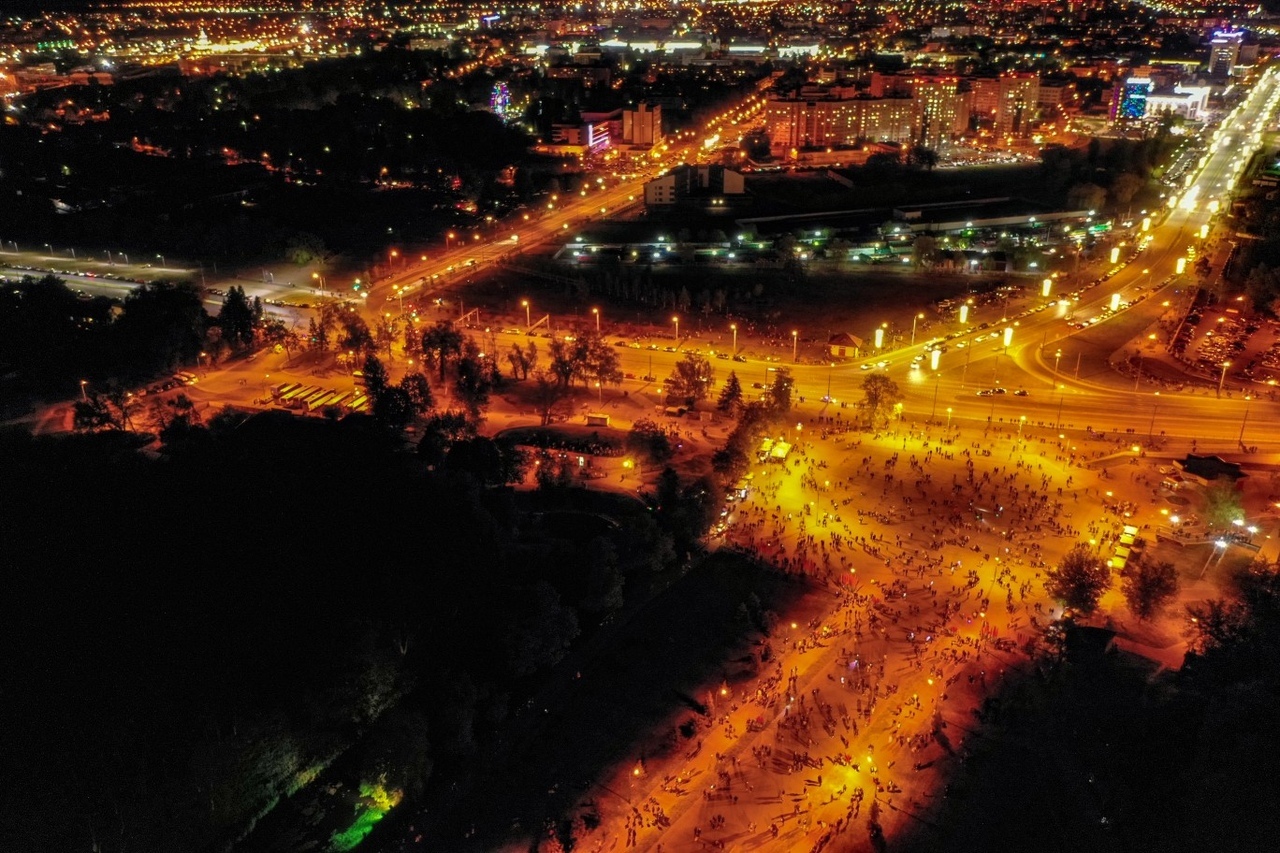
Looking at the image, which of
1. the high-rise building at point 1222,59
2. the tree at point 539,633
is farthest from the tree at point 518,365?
the high-rise building at point 1222,59

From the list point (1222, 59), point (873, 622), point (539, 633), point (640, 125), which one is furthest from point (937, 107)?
point (539, 633)

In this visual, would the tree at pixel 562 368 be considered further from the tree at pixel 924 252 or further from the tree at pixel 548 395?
the tree at pixel 924 252

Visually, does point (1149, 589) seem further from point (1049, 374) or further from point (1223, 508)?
point (1049, 374)

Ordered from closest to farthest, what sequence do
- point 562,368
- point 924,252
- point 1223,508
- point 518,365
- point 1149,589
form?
point 1149,589
point 1223,508
point 562,368
point 518,365
point 924,252

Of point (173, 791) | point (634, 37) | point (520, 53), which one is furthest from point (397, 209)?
point (634, 37)

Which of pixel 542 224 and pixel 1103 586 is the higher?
pixel 542 224

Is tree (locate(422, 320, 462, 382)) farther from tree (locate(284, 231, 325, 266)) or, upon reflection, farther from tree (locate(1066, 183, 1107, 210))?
tree (locate(1066, 183, 1107, 210))
